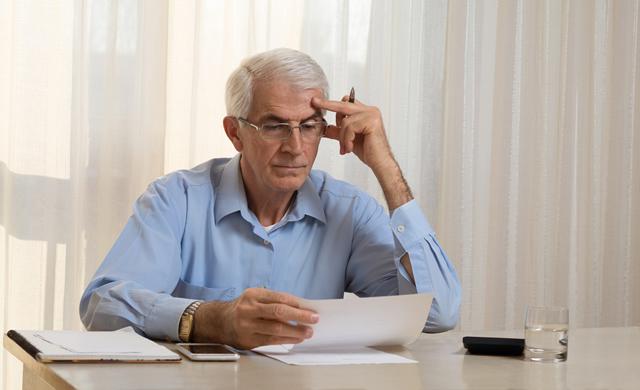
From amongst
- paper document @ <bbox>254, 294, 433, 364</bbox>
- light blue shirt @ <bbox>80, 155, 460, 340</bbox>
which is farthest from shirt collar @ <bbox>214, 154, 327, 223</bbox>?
paper document @ <bbox>254, 294, 433, 364</bbox>

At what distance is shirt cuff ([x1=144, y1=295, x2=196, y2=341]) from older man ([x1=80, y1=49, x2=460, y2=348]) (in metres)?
0.19

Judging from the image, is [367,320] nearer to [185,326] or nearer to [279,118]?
[185,326]

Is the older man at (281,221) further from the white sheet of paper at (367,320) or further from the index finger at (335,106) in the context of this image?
the white sheet of paper at (367,320)

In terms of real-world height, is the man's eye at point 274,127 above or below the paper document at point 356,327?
above

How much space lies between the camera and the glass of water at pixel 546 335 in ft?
5.27

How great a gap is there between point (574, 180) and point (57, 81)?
6.57 ft

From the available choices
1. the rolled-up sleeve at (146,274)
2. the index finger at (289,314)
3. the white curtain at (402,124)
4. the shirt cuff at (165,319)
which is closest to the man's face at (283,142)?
the rolled-up sleeve at (146,274)

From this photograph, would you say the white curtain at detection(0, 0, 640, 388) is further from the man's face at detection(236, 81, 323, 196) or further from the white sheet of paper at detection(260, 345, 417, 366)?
the white sheet of paper at detection(260, 345, 417, 366)

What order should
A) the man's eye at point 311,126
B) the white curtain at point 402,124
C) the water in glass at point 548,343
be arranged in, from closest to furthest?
the water in glass at point 548,343
the man's eye at point 311,126
the white curtain at point 402,124

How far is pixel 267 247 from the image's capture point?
2152 mm

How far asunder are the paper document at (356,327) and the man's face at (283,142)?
529 mm

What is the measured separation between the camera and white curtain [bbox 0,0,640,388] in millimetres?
2686

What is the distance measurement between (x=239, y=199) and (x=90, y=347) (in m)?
0.74

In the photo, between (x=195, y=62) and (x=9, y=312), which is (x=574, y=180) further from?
(x=9, y=312)
